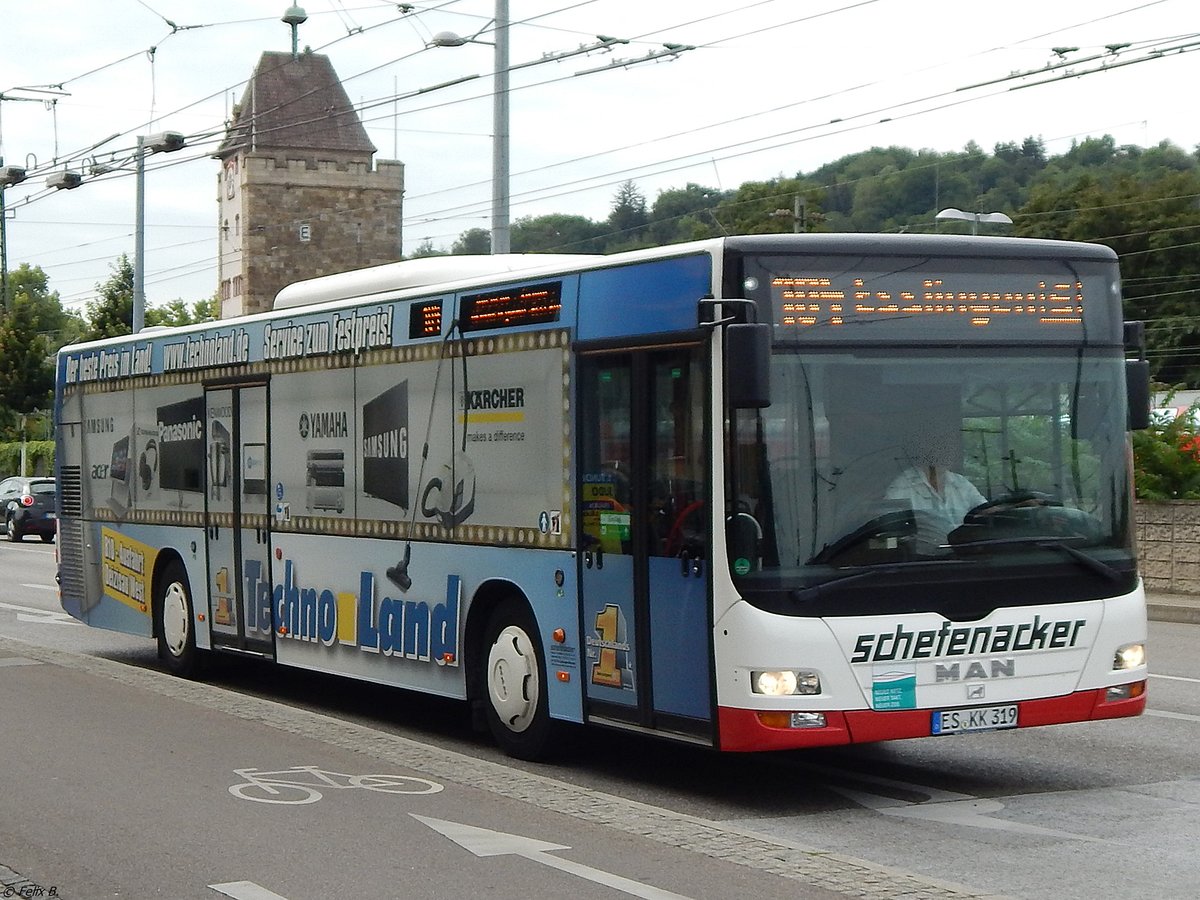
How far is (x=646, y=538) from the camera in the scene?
31.2ft

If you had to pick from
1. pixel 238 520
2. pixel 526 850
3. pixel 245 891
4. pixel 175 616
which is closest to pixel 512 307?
pixel 526 850

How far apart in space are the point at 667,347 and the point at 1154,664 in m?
7.46

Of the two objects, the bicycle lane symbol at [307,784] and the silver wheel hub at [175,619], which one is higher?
the silver wheel hub at [175,619]

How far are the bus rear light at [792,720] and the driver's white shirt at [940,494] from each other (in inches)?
44.1

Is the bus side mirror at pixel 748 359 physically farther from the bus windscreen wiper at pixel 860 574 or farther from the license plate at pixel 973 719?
the license plate at pixel 973 719

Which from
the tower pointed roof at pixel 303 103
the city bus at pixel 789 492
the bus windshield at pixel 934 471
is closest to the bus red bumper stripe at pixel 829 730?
the city bus at pixel 789 492

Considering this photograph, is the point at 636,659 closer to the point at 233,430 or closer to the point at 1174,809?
the point at 1174,809

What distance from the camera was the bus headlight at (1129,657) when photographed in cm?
948

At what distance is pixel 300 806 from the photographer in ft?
28.3

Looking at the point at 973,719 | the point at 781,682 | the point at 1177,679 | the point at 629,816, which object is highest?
the point at 781,682

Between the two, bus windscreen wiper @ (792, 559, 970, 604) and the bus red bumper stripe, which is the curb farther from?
the bus red bumper stripe

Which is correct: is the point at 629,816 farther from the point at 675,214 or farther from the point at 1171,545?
the point at 675,214

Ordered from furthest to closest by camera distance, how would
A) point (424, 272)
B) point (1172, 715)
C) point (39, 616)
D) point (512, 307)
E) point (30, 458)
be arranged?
point (30, 458), point (39, 616), point (424, 272), point (1172, 715), point (512, 307)

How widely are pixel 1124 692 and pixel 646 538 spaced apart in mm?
2552
